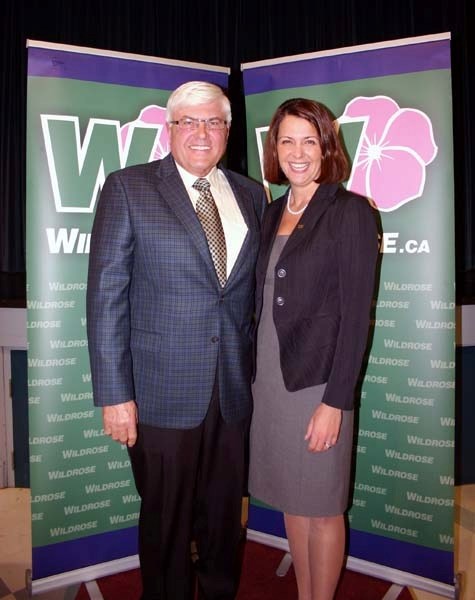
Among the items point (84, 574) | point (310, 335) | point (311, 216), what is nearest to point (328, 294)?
point (310, 335)

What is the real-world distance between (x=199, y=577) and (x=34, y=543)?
72 centimetres

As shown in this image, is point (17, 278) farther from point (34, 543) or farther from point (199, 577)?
point (199, 577)

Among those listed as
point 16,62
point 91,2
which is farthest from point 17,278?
point 91,2

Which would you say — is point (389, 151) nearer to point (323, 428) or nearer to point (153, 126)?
point (153, 126)

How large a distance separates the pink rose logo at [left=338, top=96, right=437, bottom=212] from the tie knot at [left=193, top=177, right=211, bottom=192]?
0.71 meters

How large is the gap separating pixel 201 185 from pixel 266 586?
166 centimetres

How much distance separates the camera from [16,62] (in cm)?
502

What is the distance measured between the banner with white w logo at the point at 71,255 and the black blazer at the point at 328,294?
2.93ft

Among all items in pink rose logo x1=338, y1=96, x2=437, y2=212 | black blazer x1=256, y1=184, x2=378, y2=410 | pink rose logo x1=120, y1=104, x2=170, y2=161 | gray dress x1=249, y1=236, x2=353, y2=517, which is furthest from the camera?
pink rose logo x1=120, y1=104, x2=170, y2=161

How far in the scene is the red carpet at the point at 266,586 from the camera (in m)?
2.17

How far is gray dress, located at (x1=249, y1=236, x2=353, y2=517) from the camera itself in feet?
5.41

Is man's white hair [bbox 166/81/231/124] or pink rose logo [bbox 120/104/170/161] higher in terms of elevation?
pink rose logo [bbox 120/104/170/161]

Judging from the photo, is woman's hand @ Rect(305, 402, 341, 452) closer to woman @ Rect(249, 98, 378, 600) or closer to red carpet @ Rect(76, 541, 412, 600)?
woman @ Rect(249, 98, 378, 600)

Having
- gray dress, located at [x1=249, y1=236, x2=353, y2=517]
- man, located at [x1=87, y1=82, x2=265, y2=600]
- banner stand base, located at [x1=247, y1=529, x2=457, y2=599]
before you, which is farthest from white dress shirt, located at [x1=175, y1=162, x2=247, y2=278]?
banner stand base, located at [x1=247, y1=529, x2=457, y2=599]
